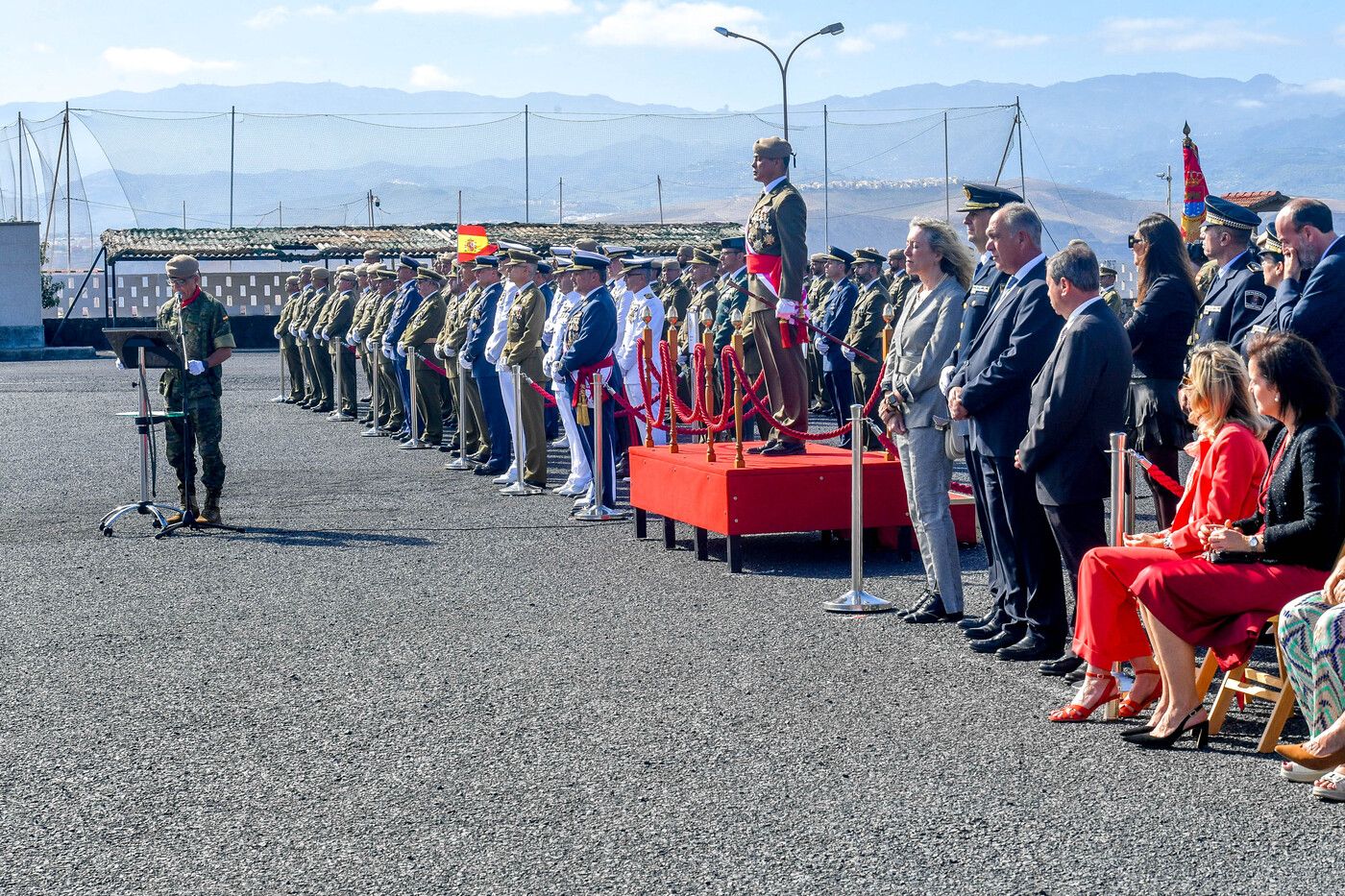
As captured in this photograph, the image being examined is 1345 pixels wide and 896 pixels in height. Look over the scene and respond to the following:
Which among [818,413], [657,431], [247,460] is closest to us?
[657,431]

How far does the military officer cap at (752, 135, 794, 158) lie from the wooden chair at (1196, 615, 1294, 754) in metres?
4.69

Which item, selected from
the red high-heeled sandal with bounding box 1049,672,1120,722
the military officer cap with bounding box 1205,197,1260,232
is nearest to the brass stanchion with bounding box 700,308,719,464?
the military officer cap with bounding box 1205,197,1260,232

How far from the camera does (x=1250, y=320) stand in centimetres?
801

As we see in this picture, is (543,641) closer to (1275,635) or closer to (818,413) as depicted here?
(1275,635)

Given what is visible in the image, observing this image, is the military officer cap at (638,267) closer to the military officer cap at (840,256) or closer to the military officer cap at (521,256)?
the military officer cap at (521,256)

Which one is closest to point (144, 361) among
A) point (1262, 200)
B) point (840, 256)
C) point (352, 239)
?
point (840, 256)

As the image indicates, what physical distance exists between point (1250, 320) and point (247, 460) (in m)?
11.0

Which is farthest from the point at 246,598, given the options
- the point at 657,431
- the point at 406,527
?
the point at 657,431

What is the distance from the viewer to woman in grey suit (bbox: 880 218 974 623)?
25.7ft

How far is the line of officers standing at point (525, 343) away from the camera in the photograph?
13.0m

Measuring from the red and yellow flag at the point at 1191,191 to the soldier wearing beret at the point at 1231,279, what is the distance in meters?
4.90

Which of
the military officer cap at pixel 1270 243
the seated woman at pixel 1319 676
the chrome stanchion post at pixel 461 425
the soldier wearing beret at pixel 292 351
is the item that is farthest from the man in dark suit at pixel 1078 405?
the soldier wearing beret at pixel 292 351

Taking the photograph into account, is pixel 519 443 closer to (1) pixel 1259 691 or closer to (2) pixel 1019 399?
(2) pixel 1019 399

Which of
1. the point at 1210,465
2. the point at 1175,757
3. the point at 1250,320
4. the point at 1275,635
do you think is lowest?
the point at 1175,757
